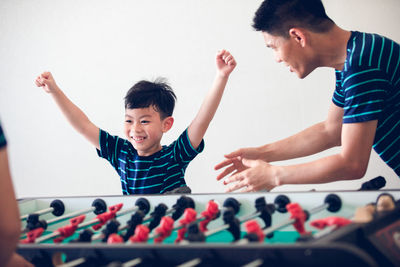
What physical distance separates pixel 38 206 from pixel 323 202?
1054 millimetres

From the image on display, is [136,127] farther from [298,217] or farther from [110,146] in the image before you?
[298,217]

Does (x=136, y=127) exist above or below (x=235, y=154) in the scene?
above

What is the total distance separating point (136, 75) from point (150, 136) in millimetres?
1441

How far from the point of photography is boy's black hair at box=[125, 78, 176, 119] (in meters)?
1.99

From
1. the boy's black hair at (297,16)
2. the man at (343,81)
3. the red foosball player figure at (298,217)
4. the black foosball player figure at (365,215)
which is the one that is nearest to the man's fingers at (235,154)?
the man at (343,81)

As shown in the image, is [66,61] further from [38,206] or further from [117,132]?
[38,206]

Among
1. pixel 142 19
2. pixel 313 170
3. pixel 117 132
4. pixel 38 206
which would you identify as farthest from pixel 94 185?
pixel 313 170

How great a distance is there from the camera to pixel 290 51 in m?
1.61

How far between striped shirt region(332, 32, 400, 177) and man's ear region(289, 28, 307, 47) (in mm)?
160

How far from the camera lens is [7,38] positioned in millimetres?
3506

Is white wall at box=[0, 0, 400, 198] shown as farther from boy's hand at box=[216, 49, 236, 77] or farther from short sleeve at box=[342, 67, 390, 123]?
short sleeve at box=[342, 67, 390, 123]

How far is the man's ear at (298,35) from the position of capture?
5.09 ft

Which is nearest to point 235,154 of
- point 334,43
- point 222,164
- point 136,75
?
point 222,164

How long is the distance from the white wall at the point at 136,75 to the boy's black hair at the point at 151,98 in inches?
42.3
